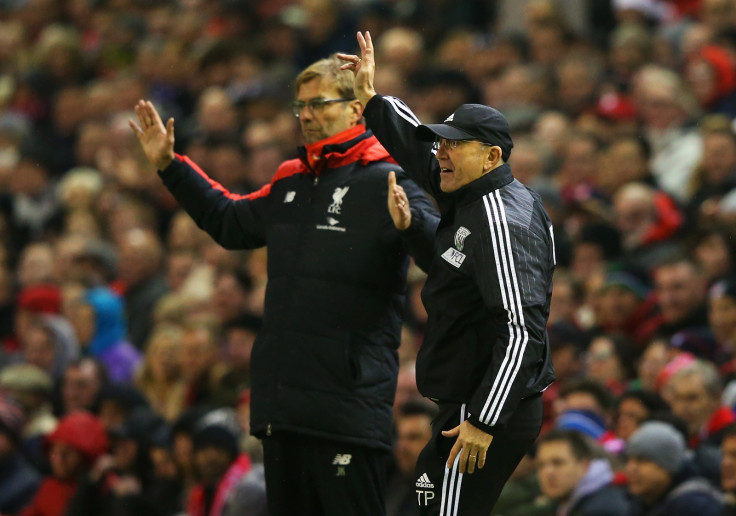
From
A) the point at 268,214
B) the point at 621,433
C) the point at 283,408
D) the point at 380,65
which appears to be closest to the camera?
the point at 283,408

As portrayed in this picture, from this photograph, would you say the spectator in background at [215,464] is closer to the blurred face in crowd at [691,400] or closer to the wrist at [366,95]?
the blurred face in crowd at [691,400]

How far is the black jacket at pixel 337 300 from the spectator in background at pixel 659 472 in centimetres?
196

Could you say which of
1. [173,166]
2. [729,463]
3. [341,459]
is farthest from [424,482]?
[729,463]

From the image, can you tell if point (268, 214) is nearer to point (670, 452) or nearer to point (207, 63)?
point (670, 452)

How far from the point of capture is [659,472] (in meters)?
7.06

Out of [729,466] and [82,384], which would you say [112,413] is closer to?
[82,384]

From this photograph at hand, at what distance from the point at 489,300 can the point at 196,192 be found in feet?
6.08

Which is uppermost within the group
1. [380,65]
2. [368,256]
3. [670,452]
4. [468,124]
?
[380,65]

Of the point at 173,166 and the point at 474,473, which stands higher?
the point at 173,166

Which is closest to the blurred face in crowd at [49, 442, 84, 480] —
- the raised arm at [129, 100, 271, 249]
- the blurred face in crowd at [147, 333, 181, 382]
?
the blurred face in crowd at [147, 333, 181, 382]

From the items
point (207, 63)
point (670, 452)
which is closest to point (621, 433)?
point (670, 452)

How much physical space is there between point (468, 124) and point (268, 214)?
121 centimetres

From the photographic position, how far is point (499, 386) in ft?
15.5

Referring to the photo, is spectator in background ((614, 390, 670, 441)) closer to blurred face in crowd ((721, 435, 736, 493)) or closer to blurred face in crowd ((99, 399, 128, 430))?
blurred face in crowd ((721, 435, 736, 493))
